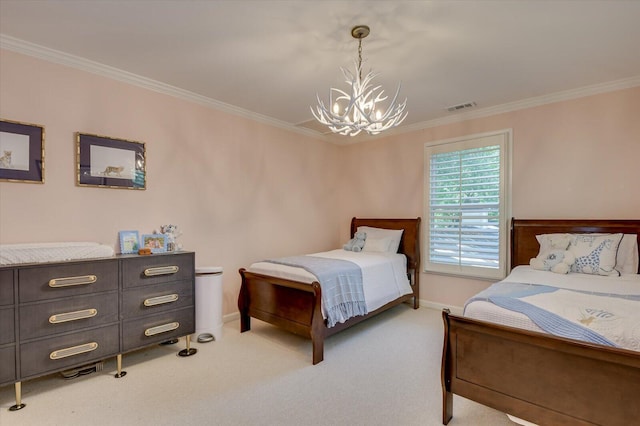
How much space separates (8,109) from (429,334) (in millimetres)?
4377

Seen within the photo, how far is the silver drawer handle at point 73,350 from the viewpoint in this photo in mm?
2229

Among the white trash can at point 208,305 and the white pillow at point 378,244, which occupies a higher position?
the white pillow at point 378,244

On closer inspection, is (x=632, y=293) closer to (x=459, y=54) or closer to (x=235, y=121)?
(x=459, y=54)

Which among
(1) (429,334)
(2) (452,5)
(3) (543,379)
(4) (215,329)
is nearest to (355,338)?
(1) (429,334)

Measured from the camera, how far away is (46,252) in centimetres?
226

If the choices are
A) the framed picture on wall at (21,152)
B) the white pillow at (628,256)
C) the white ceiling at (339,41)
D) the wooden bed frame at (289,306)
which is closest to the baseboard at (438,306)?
the wooden bed frame at (289,306)

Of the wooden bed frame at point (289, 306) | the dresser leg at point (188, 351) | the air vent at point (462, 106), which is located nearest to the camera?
the wooden bed frame at point (289, 306)

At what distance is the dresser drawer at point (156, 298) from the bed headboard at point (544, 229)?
11.9ft

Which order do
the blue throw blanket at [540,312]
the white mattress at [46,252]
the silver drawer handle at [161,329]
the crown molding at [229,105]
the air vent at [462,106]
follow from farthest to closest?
the air vent at [462,106], the silver drawer handle at [161,329], the crown molding at [229,105], the white mattress at [46,252], the blue throw blanket at [540,312]

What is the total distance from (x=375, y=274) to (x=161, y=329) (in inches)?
88.1

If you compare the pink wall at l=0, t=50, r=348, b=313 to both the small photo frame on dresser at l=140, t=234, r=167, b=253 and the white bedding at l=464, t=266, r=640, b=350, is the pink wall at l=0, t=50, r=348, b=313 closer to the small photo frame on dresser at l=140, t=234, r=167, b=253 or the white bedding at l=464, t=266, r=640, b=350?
the small photo frame on dresser at l=140, t=234, r=167, b=253

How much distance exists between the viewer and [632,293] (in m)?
2.17

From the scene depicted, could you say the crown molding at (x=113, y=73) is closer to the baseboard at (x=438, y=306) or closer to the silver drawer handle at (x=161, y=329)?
the silver drawer handle at (x=161, y=329)

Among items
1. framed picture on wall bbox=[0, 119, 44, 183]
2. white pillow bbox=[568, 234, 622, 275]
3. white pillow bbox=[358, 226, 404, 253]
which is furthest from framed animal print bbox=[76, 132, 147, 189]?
white pillow bbox=[568, 234, 622, 275]
